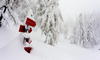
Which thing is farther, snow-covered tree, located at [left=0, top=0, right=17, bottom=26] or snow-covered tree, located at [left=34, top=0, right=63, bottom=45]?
snow-covered tree, located at [left=34, top=0, right=63, bottom=45]

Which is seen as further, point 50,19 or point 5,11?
point 50,19

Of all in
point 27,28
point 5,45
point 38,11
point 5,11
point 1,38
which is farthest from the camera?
point 38,11

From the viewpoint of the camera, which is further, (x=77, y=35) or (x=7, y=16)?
(x=77, y=35)

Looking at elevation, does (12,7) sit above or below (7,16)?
above

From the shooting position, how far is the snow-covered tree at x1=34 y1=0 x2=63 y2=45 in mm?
7680

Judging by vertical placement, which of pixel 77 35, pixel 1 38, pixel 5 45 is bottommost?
pixel 77 35

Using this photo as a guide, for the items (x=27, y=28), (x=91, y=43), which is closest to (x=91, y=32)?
(x=91, y=43)

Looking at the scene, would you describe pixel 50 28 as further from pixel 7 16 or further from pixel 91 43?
pixel 91 43

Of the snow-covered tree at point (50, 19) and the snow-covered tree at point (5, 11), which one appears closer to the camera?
the snow-covered tree at point (5, 11)

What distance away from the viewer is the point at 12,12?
2.64 m

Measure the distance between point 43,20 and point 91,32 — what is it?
52.7ft

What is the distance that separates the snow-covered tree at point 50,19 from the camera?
7.68 metres

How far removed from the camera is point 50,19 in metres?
7.77

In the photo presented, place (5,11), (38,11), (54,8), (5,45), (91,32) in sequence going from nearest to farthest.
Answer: (5,45), (5,11), (54,8), (38,11), (91,32)
